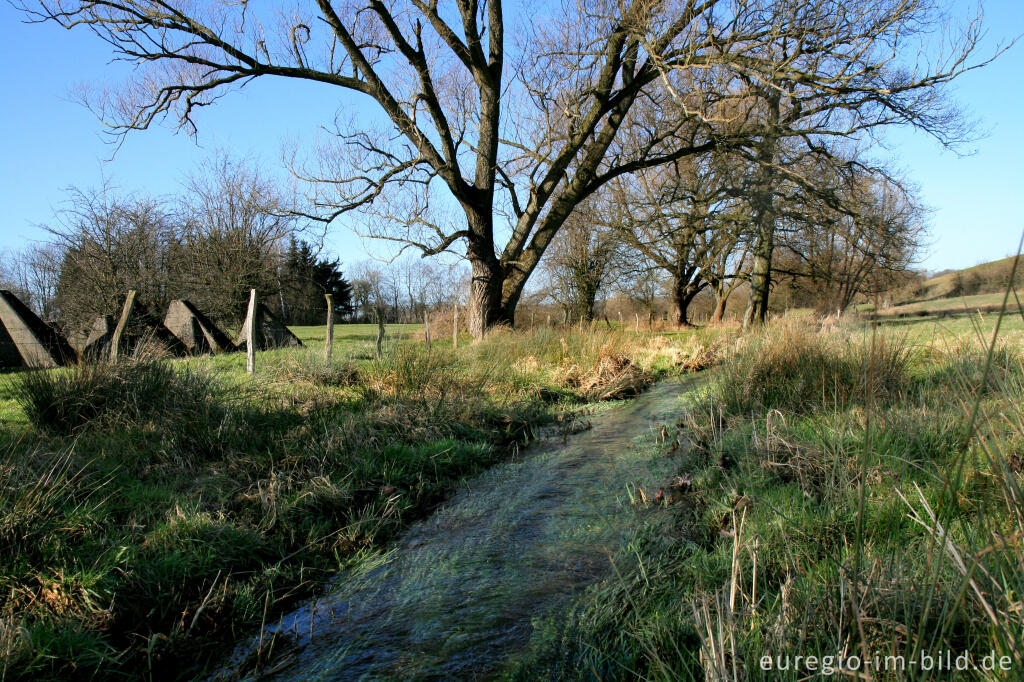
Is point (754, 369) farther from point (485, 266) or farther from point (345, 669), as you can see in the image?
point (485, 266)

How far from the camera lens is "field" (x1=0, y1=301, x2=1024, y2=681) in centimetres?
205

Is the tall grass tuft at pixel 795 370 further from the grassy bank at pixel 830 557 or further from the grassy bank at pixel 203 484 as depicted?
the grassy bank at pixel 203 484

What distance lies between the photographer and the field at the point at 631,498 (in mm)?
2051

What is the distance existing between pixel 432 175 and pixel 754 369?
9.21 meters

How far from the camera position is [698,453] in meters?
5.36

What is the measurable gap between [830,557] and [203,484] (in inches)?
184

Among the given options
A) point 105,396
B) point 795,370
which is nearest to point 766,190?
point 795,370

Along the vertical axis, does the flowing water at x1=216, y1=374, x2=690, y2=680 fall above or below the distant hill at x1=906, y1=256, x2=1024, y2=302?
below

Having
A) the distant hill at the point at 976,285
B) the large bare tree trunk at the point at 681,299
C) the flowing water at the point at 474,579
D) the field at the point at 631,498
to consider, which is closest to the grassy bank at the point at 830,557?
the field at the point at 631,498

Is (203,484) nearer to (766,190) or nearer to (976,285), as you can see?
(976,285)

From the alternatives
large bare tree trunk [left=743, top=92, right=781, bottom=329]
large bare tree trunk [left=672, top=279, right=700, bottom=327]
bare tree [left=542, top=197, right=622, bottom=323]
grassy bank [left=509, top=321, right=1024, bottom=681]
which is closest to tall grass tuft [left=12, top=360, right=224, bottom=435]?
grassy bank [left=509, top=321, right=1024, bottom=681]

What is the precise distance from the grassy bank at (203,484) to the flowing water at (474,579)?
13.9 inches

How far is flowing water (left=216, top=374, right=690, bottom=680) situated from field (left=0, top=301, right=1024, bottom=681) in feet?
0.59

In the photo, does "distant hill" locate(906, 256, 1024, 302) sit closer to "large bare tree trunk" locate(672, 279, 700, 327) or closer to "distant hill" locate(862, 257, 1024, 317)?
"distant hill" locate(862, 257, 1024, 317)
